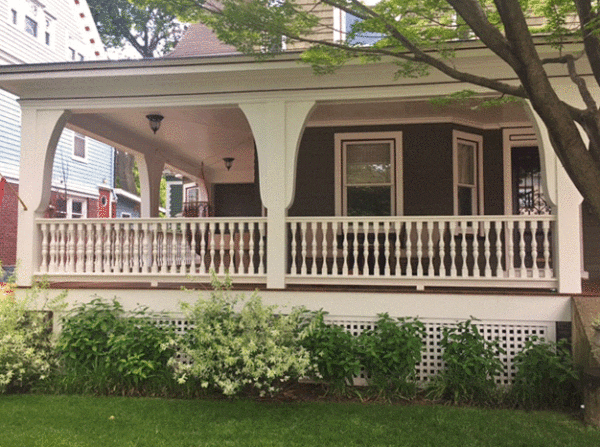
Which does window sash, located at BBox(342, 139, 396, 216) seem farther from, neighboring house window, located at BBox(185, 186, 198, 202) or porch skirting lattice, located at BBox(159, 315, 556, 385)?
neighboring house window, located at BBox(185, 186, 198, 202)

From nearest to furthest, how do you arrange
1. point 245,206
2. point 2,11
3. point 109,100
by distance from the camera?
1. point 109,100
2. point 2,11
3. point 245,206

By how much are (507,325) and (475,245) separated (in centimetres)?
102

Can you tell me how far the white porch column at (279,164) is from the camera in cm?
631

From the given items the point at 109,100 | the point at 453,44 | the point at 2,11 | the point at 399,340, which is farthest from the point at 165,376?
the point at 2,11

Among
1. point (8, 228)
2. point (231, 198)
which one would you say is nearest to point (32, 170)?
point (231, 198)

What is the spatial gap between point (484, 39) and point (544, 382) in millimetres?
3715

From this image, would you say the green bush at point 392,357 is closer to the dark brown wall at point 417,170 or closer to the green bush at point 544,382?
the green bush at point 544,382

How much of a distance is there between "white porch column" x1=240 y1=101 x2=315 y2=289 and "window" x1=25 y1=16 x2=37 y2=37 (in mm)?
12482

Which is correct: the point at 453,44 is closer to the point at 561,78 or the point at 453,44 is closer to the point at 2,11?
the point at 561,78

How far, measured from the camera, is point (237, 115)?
27.7ft

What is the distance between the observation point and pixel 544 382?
527cm

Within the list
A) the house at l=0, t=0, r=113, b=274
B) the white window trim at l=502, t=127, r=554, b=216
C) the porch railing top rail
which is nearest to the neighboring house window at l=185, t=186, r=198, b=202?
the house at l=0, t=0, r=113, b=274

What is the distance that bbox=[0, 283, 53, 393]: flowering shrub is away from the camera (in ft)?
18.3

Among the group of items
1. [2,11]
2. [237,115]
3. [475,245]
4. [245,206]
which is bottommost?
[475,245]
